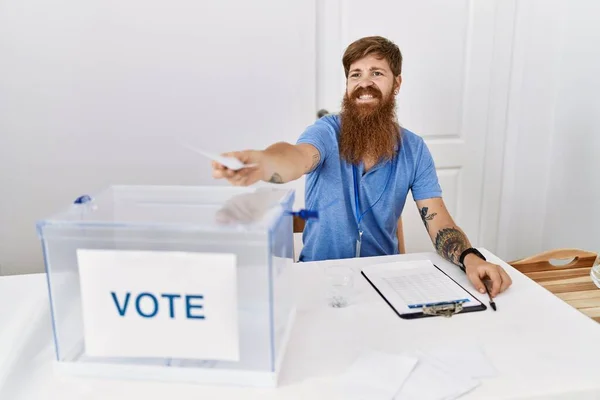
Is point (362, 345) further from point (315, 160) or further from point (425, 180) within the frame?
point (425, 180)

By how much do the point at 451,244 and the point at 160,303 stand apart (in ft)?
2.88

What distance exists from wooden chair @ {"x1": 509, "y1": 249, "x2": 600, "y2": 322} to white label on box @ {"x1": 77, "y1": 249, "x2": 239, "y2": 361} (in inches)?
35.7

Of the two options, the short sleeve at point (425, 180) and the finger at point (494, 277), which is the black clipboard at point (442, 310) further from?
the short sleeve at point (425, 180)

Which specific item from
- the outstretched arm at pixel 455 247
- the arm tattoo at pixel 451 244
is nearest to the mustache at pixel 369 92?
the outstretched arm at pixel 455 247

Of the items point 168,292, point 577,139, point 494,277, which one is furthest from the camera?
point 577,139

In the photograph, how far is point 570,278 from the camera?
1.50 meters

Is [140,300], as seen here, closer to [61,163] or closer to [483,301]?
[483,301]

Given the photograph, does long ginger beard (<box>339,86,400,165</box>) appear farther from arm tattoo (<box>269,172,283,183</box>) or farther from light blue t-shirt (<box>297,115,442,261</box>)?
arm tattoo (<box>269,172,283,183</box>)

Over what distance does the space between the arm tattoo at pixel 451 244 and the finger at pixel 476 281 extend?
0.36 ft

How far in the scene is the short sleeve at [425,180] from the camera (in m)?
1.75

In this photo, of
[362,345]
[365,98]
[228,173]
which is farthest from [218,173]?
[365,98]

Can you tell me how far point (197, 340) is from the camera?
0.89 metres

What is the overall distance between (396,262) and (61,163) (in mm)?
1719

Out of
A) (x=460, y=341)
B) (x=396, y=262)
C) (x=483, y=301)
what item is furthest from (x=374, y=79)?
(x=460, y=341)
